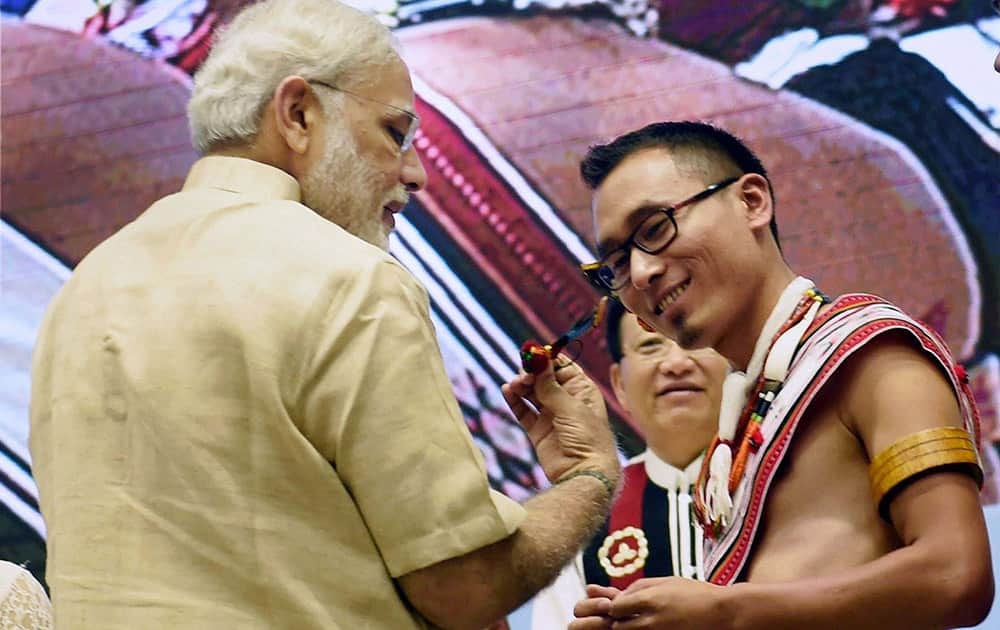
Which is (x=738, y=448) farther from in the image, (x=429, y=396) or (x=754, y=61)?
(x=754, y=61)

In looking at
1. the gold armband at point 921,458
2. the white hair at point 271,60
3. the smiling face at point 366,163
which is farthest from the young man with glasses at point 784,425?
the white hair at point 271,60

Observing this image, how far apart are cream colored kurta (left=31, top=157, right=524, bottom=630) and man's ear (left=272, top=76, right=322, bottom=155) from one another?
0.28 m

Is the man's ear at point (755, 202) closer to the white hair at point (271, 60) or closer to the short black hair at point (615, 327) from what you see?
the white hair at point (271, 60)

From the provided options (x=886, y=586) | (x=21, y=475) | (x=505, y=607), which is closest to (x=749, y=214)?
(x=886, y=586)

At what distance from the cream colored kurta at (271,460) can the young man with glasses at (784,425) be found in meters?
0.32

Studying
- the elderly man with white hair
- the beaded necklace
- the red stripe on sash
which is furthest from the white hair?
the red stripe on sash

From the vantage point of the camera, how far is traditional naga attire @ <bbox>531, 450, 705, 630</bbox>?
331 cm

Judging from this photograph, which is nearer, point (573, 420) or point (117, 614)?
point (117, 614)

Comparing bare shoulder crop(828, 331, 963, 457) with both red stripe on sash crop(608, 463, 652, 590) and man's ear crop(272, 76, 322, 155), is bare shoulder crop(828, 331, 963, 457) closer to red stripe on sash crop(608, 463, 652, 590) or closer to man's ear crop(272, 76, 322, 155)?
man's ear crop(272, 76, 322, 155)

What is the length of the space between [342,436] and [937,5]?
8.06 ft

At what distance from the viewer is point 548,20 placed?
3896mm

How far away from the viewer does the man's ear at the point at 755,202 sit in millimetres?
2223

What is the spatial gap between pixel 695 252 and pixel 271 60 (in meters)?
0.69

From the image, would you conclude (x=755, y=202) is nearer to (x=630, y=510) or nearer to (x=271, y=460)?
(x=271, y=460)
